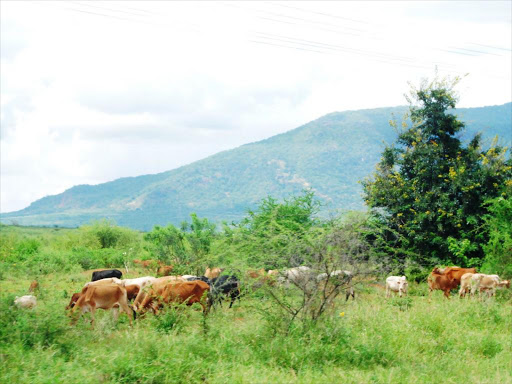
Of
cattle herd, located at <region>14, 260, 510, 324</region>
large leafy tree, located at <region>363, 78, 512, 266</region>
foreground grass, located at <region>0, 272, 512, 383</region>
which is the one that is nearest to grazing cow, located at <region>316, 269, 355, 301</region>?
cattle herd, located at <region>14, 260, 510, 324</region>

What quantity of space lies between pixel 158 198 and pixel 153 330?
17847 centimetres

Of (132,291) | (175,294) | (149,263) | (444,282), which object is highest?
(175,294)

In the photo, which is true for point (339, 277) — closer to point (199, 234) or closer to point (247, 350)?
point (247, 350)

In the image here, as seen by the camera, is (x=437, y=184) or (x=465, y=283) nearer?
(x=465, y=283)

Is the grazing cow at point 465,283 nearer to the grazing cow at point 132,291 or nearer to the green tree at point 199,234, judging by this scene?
the grazing cow at point 132,291

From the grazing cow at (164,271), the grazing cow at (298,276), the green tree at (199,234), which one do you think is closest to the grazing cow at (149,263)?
the green tree at (199,234)

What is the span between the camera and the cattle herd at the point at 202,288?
10523mm

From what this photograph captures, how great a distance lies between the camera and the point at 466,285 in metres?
17.4

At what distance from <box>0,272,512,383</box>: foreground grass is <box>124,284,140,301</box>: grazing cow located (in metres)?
3.56

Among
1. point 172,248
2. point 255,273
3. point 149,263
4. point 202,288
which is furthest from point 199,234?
point 255,273

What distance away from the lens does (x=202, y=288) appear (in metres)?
13.4

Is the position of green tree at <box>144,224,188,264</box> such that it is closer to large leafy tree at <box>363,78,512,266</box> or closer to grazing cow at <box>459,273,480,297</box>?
large leafy tree at <box>363,78,512,266</box>

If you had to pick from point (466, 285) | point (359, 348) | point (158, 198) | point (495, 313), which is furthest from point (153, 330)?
point (158, 198)

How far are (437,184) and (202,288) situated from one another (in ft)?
41.1
